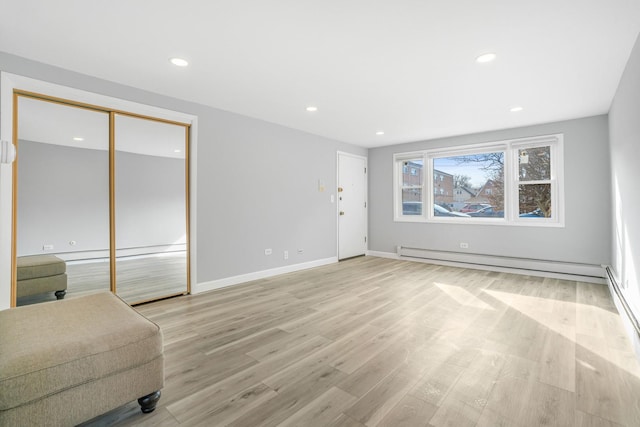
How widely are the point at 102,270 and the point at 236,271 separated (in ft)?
5.13

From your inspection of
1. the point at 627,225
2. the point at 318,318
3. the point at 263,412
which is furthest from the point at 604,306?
the point at 263,412

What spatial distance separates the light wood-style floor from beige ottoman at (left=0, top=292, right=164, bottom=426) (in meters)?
0.20

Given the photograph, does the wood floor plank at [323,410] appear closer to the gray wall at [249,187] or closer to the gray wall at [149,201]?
the gray wall at [249,187]

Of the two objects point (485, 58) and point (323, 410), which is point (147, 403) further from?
point (485, 58)

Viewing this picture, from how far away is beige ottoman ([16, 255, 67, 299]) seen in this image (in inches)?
108

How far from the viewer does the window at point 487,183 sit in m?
4.74

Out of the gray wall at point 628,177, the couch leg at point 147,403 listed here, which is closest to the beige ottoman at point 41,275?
the couch leg at point 147,403

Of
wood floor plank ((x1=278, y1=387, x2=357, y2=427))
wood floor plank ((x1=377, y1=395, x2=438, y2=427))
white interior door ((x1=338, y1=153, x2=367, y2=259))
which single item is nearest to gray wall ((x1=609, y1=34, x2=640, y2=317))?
wood floor plank ((x1=377, y1=395, x2=438, y2=427))

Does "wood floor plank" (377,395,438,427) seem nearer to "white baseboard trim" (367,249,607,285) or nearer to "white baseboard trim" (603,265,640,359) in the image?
"white baseboard trim" (603,265,640,359)

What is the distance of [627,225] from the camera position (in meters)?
2.91

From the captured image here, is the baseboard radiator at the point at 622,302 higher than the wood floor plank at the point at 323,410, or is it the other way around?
the baseboard radiator at the point at 622,302

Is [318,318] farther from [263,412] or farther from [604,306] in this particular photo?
[604,306]

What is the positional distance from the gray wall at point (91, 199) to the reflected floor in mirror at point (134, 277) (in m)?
0.18

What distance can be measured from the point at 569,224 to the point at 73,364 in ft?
19.2
